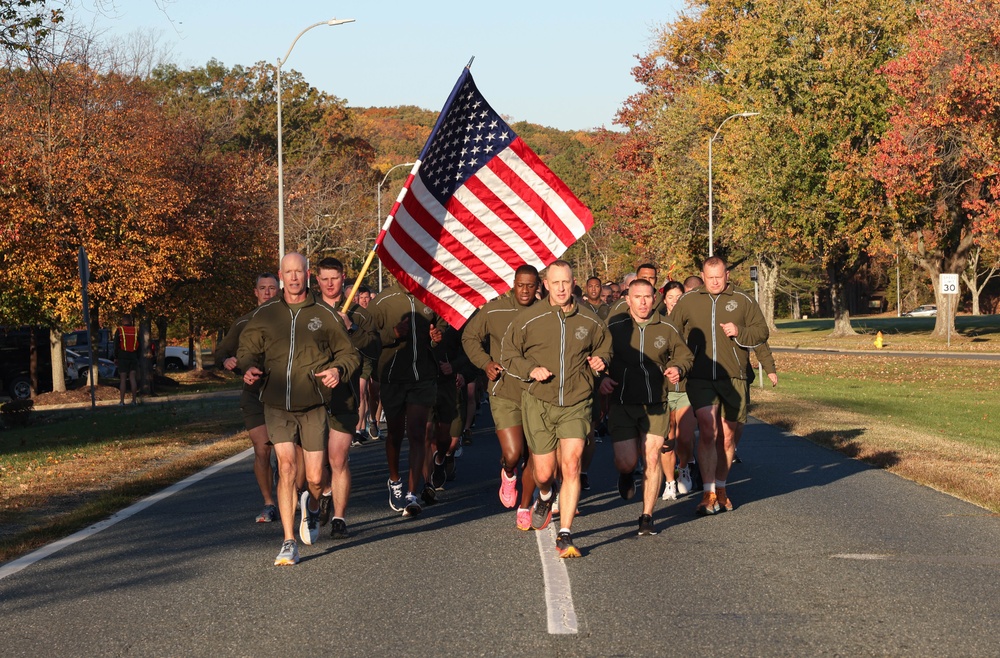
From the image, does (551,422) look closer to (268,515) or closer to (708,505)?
(708,505)

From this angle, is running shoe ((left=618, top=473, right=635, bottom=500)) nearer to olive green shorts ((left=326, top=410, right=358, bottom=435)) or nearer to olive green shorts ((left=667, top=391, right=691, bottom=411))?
olive green shorts ((left=667, top=391, right=691, bottom=411))

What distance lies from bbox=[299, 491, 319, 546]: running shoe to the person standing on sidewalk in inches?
13.5

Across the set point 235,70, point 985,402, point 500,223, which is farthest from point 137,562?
point 235,70

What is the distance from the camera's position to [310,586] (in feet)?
24.1

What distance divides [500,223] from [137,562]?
4.06 metres

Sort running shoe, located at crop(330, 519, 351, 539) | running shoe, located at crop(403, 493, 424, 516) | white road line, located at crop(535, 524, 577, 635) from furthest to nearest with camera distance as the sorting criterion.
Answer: running shoe, located at crop(403, 493, 424, 516)
running shoe, located at crop(330, 519, 351, 539)
white road line, located at crop(535, 524, 577, 635)

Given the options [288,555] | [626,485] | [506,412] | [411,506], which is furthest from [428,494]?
[288,555]

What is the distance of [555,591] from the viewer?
714 cm

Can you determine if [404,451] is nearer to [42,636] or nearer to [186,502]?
[186,502]

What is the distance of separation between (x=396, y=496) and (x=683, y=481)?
2.88 m

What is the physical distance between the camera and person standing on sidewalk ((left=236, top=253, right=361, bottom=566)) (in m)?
8.20

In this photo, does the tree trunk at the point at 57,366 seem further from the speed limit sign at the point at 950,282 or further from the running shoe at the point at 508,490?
the speed limit sign at the point at 950,282

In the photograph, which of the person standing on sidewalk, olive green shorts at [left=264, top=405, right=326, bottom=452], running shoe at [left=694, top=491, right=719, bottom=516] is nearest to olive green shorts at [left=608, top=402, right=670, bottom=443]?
running shoe at [left=694, top=491, right=719, bottom=516]

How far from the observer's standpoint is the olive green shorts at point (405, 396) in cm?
1044
